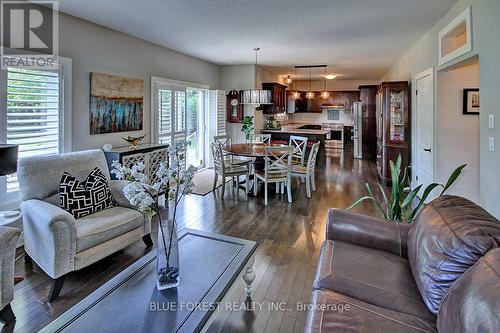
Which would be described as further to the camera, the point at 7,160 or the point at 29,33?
the point at 29,33

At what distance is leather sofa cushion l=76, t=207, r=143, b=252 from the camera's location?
247 centimetres

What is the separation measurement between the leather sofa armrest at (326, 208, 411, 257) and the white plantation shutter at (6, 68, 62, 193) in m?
3.44

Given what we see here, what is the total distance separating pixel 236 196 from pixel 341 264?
350 cm

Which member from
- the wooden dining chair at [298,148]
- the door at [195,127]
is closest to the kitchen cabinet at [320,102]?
the door at [195,127]

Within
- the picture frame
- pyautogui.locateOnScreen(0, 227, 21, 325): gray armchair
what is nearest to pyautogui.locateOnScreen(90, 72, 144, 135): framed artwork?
pyautogui.locateOnScreen(0, 227, 21, 325): gray armchair

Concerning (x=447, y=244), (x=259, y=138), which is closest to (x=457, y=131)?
(x=447, y=244)

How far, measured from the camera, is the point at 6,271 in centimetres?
199

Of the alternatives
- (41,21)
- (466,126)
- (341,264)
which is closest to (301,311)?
(341,264)

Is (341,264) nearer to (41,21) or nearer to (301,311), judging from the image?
(301,311)

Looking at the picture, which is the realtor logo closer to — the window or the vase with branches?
the window

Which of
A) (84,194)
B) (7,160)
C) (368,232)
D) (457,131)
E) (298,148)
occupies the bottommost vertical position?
(368,232)

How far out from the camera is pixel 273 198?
5160 mm

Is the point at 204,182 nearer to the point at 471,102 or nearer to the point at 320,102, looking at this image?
the point at 471,102

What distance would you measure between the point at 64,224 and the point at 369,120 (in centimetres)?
891
